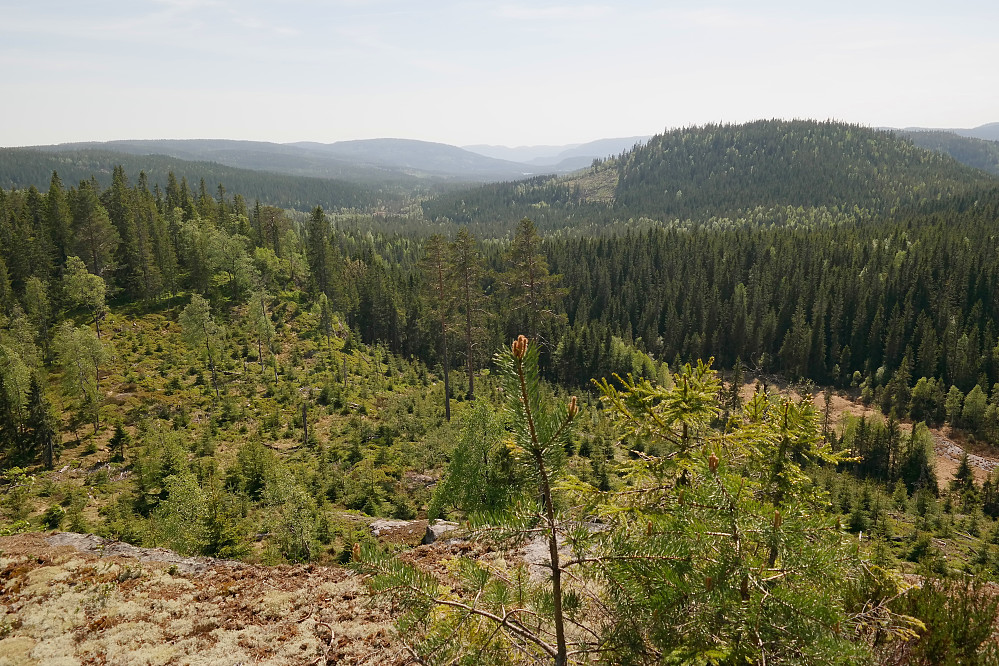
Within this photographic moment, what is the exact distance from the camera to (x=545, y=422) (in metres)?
2.56

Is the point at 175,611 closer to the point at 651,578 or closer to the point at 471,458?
the point at 651,578

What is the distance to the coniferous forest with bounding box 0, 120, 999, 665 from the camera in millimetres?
3037

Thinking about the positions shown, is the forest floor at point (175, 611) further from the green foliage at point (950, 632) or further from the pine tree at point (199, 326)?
the pine tree at point (199, 326)

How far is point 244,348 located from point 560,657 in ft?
166

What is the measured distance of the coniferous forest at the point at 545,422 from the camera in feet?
9.96

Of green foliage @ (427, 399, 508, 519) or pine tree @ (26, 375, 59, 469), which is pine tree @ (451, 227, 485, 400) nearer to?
green foliage @ (427, 399, 508, 519)

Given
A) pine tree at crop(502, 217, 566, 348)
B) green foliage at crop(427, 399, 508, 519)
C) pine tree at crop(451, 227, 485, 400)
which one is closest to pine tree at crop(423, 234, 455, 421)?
pine tree at crop(451, 227, 485, 400)

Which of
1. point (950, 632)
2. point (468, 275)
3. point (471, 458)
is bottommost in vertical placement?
point (471, 458)

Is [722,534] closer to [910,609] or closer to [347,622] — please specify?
[910,609]

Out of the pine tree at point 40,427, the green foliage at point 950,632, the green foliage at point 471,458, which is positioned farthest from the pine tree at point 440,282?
the green foliage at point 950,632

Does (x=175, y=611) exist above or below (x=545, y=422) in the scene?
below

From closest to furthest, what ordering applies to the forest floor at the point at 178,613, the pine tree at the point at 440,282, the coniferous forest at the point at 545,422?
the coniferous forest at the point at 545,422 < the forest floor at the point at 178,613 < the pine tree at the point at 440,282

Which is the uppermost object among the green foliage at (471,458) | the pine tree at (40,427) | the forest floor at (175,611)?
the forest floor at (175,611)

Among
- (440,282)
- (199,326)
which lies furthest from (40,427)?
(440,282)
